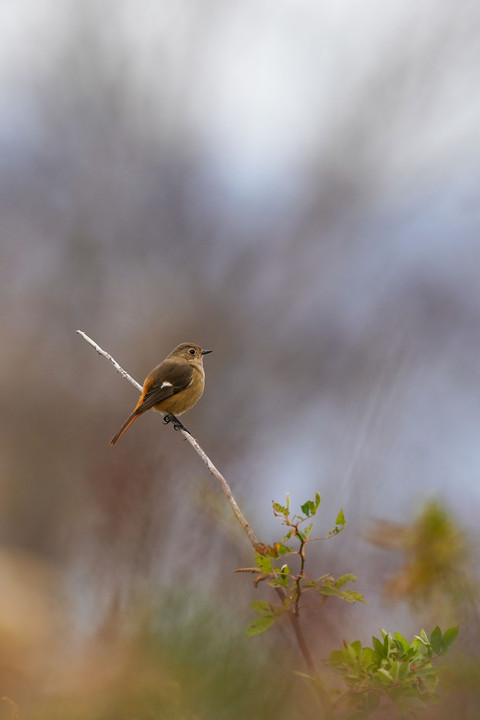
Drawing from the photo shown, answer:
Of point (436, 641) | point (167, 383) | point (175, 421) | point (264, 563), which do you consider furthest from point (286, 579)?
point (175, 421)

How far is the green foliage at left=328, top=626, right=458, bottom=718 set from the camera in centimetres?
59

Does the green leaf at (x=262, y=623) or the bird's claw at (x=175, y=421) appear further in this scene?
the bird's claw at (x=175, y=421)

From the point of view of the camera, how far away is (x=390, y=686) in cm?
60

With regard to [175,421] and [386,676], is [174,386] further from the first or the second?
[386,676]

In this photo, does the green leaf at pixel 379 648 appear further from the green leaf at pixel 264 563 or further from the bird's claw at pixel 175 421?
the bird's claw at pixel 175 421

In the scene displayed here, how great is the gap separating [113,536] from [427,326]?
237 inches

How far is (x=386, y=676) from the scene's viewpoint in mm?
600

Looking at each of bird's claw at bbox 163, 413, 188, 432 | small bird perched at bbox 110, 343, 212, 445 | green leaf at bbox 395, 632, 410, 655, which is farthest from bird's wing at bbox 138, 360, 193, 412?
green leaf at bbox 395, 632, 410, 655

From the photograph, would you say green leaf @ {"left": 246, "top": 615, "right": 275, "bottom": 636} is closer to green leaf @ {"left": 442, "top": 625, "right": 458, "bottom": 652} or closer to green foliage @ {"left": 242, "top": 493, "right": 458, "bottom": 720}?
green foliage @ {"left": 242, "top": 493, "right": 458, "bottom": 720}

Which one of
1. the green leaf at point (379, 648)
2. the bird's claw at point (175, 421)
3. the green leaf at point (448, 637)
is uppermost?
the bird's claw at point (175, 421)

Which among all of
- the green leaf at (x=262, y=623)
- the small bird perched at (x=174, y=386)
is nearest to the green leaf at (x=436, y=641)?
the green leaf at (x=262, y=623)

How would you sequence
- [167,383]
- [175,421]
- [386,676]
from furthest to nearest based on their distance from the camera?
[175,421] → [167,383] → [386,676]

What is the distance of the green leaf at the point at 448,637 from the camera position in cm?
61

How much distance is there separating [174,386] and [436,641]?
89.1 inches
